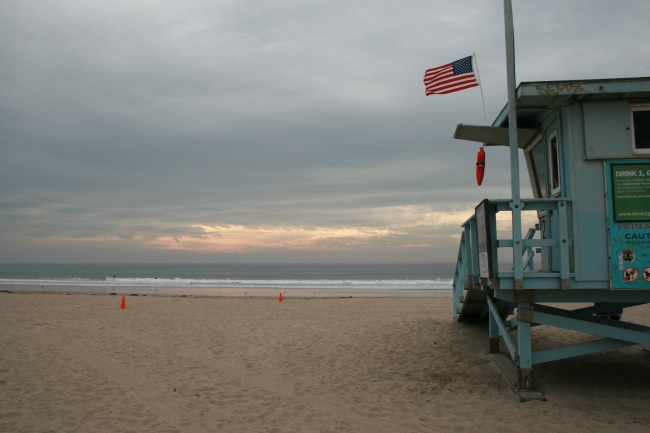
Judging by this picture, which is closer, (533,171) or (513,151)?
(513,151)

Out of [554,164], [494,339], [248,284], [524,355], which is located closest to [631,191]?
[554,164]

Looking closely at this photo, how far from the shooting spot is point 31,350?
10.7 meters

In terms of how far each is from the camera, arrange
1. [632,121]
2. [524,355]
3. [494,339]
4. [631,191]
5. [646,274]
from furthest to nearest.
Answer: [494,339]
[524,355]
[632,121]
[631,191]
[646,274]

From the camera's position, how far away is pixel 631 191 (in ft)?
21.0

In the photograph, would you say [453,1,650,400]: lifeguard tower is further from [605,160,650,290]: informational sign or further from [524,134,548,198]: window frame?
[524,134,548,198]: window frame

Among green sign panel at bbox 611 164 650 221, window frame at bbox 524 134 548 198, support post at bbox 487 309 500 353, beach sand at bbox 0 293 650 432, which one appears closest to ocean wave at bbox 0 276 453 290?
beach sand at bbox 0 293 650 432

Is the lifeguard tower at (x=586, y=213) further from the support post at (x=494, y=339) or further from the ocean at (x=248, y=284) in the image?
the ocean at (x=248, y=284)

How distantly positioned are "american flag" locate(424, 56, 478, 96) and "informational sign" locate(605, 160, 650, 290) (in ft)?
9.76

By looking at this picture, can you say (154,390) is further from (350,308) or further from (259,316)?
(350,308)

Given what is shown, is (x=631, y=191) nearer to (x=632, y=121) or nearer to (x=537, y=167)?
(x=632, y=121)

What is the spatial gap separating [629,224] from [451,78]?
12.7 ft

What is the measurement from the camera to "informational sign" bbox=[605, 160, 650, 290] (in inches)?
249

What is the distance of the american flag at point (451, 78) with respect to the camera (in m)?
8.28

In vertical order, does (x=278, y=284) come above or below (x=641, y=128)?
below
